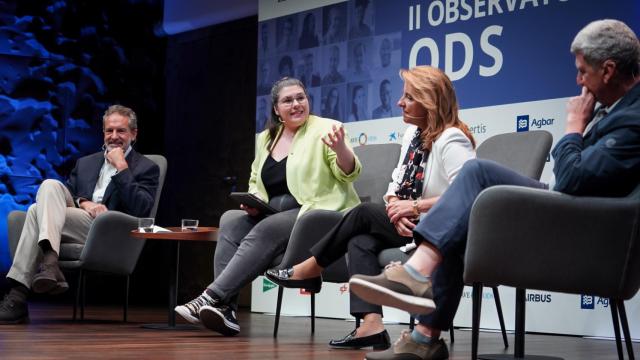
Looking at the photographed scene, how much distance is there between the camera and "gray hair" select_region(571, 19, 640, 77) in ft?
8.50

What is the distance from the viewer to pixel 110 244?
16.0 ft

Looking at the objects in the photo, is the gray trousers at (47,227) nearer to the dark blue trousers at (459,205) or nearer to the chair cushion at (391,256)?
the chair cushion at (391,256)

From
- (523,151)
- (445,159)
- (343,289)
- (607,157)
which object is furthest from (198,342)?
(343,289)

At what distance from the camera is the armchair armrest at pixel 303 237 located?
3.88m

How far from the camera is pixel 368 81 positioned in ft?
20.1

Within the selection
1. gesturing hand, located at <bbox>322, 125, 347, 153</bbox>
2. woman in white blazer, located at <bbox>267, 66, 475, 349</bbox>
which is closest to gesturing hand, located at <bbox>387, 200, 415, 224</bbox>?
woman in white blazer, located at <bbox>267, 66, 475, 349</bbox>

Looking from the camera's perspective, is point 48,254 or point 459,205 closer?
point 459,205

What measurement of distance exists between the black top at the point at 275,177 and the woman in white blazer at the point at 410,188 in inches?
34.4

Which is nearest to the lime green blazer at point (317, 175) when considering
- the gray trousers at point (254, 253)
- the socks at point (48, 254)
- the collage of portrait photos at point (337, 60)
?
the gray trousers at point (254, 253)

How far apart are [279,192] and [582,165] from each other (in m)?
2.09

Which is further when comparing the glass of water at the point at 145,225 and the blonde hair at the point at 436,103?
the glass of water at the point at 145,225

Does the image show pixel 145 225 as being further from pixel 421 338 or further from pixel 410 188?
pixel 421 338

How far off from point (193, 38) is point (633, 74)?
229 inches

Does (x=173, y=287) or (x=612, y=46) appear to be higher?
(x=612, y=46)
